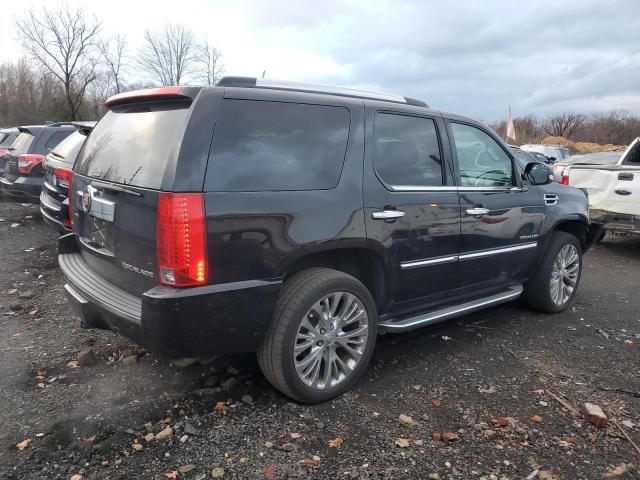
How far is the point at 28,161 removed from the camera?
834 centimetres

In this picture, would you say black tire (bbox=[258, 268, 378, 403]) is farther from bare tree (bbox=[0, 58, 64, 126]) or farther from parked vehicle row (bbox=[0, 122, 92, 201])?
bare tree (bbox=[0, 58, 64, 126])

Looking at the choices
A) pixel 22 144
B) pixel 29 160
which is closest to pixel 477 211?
pixel 29 160

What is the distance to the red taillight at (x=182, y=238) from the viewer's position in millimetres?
2541

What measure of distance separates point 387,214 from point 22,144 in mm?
7919

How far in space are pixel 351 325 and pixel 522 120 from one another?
80.6 m

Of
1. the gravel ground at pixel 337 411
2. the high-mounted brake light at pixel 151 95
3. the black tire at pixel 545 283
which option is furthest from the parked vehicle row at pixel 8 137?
the black tire at pixel 545 283

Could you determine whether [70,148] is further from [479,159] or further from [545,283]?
[545,283]

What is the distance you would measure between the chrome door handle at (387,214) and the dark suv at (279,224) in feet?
0.04

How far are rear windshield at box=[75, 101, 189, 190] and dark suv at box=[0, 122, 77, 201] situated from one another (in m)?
5.37

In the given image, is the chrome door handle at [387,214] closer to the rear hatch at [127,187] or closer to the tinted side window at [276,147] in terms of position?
the tinted side window at [276,147]

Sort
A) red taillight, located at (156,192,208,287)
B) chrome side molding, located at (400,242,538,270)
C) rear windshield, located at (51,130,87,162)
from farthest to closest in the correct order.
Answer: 1. rear windshield, located at (51,130,87,162)
2. chrome side molding, located at (400,242,538,270)
3. red taillight, located at (156,192,208,287)

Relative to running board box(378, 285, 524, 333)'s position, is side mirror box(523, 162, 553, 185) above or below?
above

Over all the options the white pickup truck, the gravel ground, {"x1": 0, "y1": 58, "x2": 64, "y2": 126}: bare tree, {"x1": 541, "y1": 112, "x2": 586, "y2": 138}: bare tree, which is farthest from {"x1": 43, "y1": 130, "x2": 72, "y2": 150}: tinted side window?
{"x1": 541, "y1": 112, "x2": 586, "y2": 138}: bare tree

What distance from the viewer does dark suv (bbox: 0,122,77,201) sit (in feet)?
27.3
